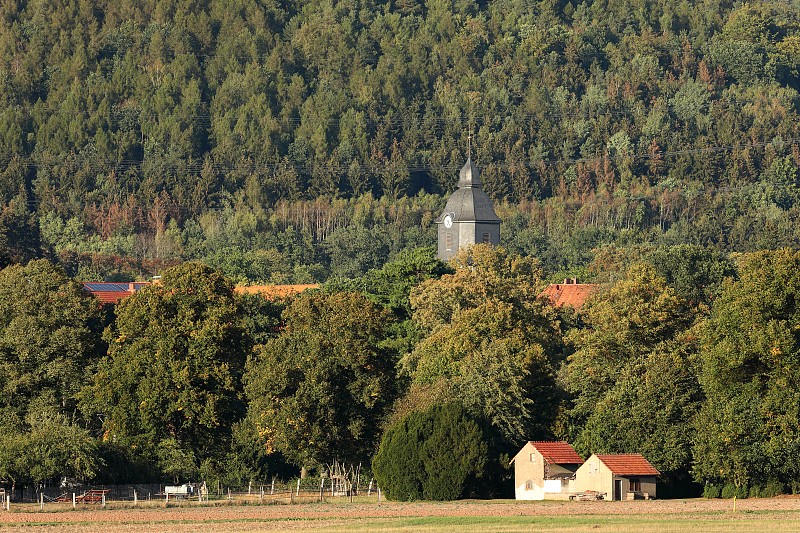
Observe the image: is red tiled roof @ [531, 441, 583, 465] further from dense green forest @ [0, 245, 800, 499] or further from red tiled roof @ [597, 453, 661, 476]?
red tiled roof @ [597, 453, 661, 476]

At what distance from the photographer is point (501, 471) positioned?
310ft

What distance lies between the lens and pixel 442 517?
77.2m

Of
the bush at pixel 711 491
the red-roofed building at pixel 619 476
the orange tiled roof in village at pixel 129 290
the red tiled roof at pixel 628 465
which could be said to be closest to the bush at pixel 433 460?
the red-roofed building at pixel 619 476

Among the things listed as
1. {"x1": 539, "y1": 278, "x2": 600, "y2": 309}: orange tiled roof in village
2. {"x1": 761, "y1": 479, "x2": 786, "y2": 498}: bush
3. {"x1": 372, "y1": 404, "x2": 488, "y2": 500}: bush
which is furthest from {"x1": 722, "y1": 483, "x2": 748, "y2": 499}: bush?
{"x1": 539, "y1": 278, "x2": 600, "y2": 309}: orange tiled roof in village

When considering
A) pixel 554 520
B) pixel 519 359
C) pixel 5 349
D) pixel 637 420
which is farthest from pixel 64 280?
pixel 554 520

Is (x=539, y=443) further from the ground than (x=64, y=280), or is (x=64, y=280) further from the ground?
(x=64, y=280)

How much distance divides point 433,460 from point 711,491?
12876mm

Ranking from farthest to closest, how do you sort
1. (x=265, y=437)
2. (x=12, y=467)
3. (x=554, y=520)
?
(x=265, y=437) → (x=12, y=467) → (x=554, y=520)

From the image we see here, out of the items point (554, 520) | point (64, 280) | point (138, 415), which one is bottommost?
point (554, 520)

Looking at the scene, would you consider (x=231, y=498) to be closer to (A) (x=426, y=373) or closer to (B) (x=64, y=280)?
(A) (x=426, y=373)

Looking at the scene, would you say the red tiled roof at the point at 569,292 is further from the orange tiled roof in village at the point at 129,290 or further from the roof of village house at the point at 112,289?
the roof of village house at the point at 112,289

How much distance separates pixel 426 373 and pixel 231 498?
51.1 ft

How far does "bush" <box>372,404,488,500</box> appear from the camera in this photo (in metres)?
91.1

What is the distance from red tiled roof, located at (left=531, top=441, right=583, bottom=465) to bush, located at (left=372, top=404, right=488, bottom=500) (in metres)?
3.06
